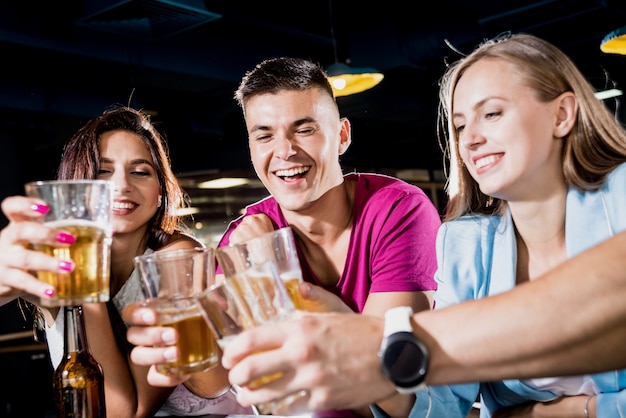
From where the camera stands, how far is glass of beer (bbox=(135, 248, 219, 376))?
1.12 metres

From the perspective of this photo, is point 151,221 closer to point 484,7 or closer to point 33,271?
point 33,271

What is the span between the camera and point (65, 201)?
42.8 inches

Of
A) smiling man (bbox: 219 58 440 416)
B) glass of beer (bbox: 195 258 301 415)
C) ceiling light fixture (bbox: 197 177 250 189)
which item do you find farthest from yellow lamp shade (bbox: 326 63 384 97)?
ceiling light fixture (bbox: 197 177 250 189)

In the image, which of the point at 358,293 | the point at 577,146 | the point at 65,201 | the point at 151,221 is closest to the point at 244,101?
the point at 151,221

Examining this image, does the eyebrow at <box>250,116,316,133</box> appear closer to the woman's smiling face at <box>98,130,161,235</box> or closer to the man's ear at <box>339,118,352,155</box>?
the man's ear at <box>339,118,352,155</box>

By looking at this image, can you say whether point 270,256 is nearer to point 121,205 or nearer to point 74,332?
point 74,332

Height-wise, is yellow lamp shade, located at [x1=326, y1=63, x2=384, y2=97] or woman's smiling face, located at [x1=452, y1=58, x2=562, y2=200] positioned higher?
yellow lamp shade, located at [x1=326, y1=63, x2=384, y2=97]

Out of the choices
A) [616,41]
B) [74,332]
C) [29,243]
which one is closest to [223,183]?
[616,41]

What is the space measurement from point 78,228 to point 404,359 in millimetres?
599

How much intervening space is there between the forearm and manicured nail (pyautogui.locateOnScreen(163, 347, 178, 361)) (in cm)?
45

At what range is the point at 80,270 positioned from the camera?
1103 millimetres

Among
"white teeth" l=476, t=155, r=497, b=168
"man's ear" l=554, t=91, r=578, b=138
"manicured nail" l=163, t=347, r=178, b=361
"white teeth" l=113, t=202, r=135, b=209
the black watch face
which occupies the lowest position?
"manicured nail" l=163, t=347, r=178, b=361

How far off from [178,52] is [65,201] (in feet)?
19.9

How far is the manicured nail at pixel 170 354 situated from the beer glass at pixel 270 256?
19 centimetres
